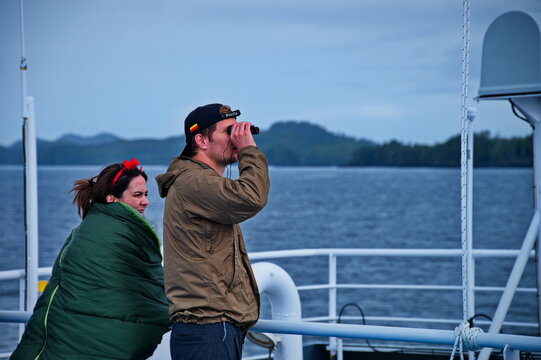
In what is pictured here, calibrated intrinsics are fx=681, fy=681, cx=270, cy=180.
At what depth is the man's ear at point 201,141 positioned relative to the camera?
95.5 inches

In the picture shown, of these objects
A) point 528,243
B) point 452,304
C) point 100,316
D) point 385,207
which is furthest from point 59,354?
point 385,207

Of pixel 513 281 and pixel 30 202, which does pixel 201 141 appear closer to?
pixel 30 202

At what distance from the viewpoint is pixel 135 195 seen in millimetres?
2914

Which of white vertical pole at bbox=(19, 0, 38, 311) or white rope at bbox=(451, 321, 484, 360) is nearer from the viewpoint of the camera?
white rope at bbox=(451, 321, 484, 360)

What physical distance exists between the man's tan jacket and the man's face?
0.31ft

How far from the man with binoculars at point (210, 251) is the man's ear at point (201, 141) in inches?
3.4

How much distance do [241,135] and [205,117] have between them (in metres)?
0.17

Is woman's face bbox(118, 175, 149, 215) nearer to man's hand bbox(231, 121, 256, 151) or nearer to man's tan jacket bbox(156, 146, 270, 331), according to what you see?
man's tan jacket bbox(156, 146, 270, 331)

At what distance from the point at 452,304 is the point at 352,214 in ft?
133

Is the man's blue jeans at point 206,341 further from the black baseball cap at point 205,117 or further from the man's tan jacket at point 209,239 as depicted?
the black baseball cap at point 205,117

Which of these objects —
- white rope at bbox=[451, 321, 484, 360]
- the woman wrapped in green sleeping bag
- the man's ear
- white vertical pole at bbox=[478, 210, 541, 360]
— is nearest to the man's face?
the man's ear

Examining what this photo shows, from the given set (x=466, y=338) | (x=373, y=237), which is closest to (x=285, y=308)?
(x=466, y=338)

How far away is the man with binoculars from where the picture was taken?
2.21 metres

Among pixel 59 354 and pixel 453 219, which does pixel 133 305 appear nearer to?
pixel 59 354
